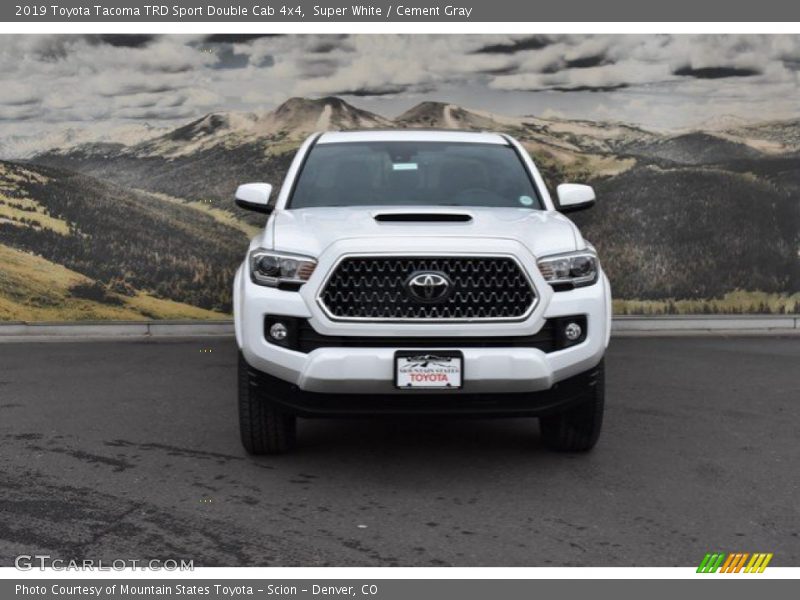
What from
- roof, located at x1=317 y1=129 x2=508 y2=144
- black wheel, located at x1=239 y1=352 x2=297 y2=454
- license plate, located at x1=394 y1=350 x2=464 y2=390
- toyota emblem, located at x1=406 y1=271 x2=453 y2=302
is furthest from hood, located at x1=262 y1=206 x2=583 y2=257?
roof, located at x1=317 y1=129 x2=508 y2=144

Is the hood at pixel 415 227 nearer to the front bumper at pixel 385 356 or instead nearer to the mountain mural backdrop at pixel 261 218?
the front bumper at pixel 385 356

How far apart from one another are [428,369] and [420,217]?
3.20 ft

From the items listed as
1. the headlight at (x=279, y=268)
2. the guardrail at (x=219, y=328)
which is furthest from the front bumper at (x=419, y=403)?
the guardrail at (x=219, y=328)

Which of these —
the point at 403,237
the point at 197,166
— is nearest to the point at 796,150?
the point at 197,166

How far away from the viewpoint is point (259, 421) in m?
6.15

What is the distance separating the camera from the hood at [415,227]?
575cm

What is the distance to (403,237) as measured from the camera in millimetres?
5688

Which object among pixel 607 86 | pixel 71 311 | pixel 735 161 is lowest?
pixel 71 311

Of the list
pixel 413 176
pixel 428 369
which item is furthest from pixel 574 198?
pixel 428 369

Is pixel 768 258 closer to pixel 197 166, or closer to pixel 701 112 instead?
pixel 701 112

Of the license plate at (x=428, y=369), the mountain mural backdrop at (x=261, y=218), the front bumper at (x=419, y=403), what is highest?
the license plate at (x=428, y=369)

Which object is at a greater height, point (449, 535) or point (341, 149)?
point (341, 149)

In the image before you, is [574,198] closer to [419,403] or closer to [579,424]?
[579,424]

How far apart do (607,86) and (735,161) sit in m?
1.90
